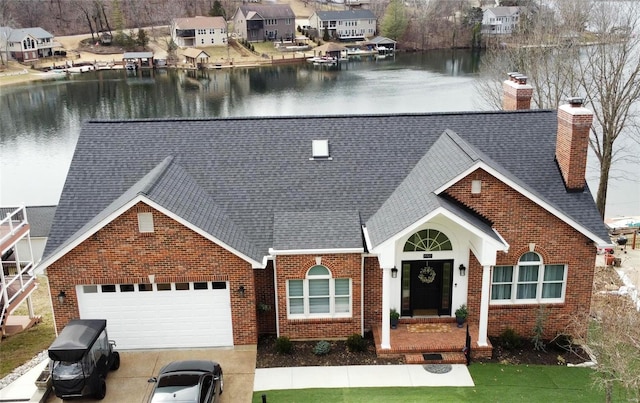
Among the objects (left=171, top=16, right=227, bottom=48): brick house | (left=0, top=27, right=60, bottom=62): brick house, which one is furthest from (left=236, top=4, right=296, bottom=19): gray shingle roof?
(left=0, top=27, right=60, bottom=62): brick house

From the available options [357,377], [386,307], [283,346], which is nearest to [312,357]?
[283,346]

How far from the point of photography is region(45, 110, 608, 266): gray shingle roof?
18.3 meters

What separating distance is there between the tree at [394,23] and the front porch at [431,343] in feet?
373

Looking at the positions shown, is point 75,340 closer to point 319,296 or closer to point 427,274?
point 319,296

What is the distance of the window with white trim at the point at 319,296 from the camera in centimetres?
1770

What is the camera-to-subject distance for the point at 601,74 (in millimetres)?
31078

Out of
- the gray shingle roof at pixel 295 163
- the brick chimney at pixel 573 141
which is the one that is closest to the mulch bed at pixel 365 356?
the gray shingle roof at pixel 295 163

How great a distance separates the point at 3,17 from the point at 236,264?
432ft

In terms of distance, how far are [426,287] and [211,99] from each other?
217 ft

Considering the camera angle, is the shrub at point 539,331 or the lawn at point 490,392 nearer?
the lawn at point 490,392

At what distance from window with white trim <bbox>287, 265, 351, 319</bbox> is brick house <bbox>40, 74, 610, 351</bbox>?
0.04m

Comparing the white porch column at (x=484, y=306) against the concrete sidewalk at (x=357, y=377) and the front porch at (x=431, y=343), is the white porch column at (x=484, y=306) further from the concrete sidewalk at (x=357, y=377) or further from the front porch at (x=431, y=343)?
the concrete sidewalk at (x=357, y=377)

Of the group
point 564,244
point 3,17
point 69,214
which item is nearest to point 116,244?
point 69,214

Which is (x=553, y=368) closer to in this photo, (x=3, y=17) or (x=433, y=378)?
(x=433, y=378)
